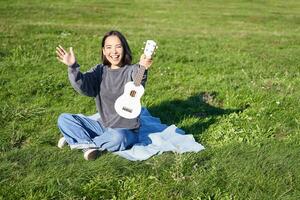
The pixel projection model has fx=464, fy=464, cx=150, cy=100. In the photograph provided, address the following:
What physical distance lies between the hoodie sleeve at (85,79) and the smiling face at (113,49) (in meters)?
0.29

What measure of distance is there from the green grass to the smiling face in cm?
144

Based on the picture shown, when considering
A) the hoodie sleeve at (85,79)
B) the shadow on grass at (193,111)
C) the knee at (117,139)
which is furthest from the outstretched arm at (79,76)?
the shadow on grass at (193,111)

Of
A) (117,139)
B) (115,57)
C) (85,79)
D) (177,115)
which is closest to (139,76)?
(115,57)

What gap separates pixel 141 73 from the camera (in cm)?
656

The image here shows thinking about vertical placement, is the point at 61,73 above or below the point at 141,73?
below

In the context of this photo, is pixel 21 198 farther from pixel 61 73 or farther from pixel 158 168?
pixel 61 73

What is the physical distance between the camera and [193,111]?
855cm

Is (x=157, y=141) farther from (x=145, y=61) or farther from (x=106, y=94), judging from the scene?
(x=145, y=61)

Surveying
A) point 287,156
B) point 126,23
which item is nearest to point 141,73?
point 287,156

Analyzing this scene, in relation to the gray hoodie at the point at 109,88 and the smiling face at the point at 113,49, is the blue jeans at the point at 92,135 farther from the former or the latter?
the smiling face at the point at 113,49

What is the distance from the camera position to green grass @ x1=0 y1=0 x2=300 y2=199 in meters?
5.43

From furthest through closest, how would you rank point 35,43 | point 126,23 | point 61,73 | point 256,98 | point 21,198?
1. point 126,23
2. point 35,43
3. point 61,73
4. point 256,98
5. point 21,198

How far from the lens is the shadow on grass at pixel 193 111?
787 centimetres

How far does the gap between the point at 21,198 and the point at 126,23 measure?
1757 centimetres
